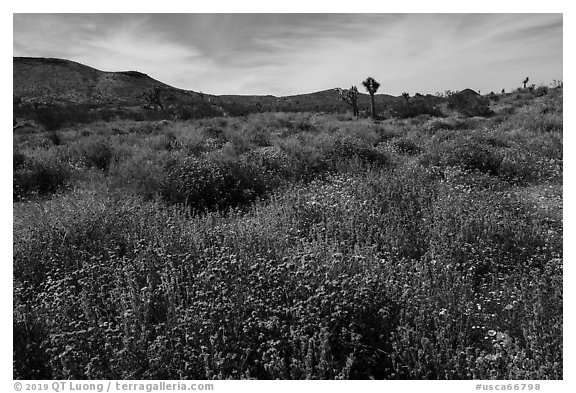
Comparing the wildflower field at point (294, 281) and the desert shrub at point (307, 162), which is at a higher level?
the desert shrub at point (307, 162)

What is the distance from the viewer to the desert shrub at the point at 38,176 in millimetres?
8798

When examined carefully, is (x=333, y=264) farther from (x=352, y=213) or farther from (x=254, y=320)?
(x=352, y=213)

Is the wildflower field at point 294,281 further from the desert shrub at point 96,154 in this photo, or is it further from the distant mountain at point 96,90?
the distant mountain at point 96,90

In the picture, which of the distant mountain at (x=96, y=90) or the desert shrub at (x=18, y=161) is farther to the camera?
the distant mountain at (x=96, y=90)

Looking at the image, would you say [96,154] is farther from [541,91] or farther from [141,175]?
[541,91]

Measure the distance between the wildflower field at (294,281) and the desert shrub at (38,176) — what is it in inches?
72.9

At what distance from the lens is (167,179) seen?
7.66 meters

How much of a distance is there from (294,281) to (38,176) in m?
8.32

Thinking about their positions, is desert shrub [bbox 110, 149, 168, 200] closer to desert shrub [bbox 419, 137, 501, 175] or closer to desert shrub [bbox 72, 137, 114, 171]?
desert shrub [bbox 72, 137, 114, 171]

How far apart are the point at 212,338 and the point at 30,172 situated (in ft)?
28.1

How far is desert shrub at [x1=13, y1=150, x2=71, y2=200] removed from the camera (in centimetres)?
880

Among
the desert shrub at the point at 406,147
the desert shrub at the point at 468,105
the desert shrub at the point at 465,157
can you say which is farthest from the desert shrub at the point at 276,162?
the desert shrub at the point at 468,105

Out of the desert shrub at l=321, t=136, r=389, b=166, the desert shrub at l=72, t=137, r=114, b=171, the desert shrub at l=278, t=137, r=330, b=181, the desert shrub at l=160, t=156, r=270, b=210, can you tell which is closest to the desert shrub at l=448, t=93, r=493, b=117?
the desert shrub at l=321, t=136, r=389, b=166
